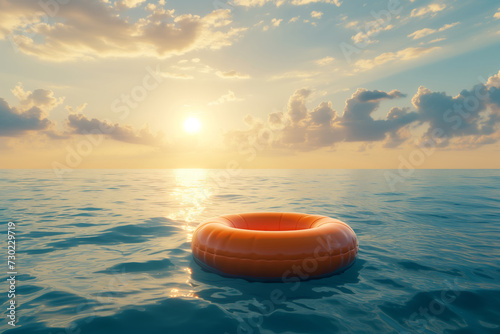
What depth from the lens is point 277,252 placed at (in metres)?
4.60

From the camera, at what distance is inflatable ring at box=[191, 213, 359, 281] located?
15.1ft

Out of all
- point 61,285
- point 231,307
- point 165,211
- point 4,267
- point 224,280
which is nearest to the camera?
point 231,307

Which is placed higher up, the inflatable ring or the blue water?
the inflatable ring

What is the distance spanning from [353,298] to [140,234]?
241 inches

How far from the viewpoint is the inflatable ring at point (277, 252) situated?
181 inches

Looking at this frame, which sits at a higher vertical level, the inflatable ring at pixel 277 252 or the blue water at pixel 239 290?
the inflatable ring at pixel 277 252

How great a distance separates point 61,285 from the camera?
4516 millimetres

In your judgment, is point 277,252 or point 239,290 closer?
point 239,290

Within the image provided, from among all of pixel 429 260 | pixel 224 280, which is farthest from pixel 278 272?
pixel 429 260

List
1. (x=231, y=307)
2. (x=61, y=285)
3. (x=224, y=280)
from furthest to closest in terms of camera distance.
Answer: (x=224, y=280), (x=61, y=285), (x=231, y=307)

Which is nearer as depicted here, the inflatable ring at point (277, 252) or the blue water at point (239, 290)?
the blue water at point (239, 290)

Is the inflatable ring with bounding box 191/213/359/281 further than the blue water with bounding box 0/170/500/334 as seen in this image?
Yes

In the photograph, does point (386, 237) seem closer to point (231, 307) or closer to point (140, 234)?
point (231, 307)

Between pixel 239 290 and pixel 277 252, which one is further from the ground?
pixel 277 252
